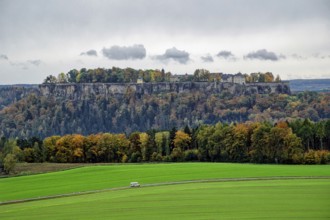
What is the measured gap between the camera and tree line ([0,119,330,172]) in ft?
276

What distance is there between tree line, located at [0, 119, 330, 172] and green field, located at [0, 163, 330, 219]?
2060 centimetres

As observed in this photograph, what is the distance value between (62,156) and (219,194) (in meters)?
62.7

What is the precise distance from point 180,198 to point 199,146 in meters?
56.8

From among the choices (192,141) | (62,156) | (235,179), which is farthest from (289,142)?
(62,156)

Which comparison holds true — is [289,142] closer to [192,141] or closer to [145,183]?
[192,141]

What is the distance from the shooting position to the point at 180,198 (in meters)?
39.7

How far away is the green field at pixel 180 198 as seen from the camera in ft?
108

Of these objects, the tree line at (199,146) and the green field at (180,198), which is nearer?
the green field at (180,198)

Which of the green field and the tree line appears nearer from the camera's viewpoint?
the green field

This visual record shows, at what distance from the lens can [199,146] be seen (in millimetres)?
96312

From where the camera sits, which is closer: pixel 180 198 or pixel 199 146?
pixel 180 198

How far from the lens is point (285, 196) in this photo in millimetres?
38844

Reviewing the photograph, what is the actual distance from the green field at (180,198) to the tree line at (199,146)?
20.6 meters

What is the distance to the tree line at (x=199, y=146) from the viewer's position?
84062mm
